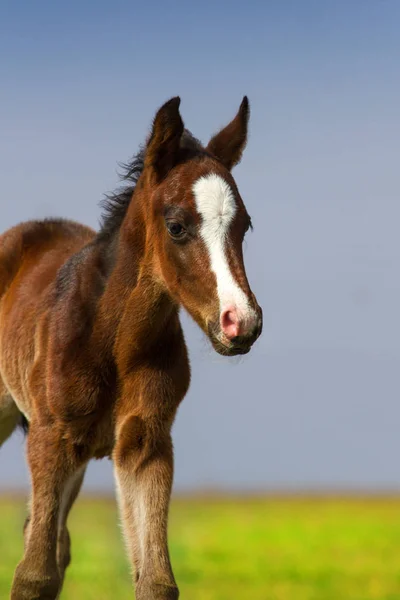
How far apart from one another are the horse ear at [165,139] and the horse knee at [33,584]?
277 cm

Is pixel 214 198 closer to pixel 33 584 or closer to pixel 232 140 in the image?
pixel 232 140

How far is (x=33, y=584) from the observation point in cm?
677

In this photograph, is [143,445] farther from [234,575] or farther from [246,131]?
[234,575]

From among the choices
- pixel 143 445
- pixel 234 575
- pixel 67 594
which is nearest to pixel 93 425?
pixel 143 445

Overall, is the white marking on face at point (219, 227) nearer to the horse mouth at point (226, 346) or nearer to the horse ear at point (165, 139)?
the horse mouth at point (226, 346)

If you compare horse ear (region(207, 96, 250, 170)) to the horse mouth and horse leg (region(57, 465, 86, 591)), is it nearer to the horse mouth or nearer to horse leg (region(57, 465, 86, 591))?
the horse mouth

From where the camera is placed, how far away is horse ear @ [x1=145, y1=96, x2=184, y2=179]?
623 cm

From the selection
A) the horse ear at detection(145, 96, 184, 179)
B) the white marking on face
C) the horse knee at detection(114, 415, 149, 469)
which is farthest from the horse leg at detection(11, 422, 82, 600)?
the horse ear at detection(145, 96, 184, 179)

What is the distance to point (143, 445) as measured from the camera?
21.9 feet

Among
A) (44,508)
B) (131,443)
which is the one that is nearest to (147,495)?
(131,443)

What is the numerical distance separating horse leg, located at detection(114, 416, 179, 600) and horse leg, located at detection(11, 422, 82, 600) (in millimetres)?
360

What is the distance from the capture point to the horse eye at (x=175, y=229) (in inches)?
237

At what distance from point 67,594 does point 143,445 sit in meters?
4.37

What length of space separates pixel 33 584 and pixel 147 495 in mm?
1002
